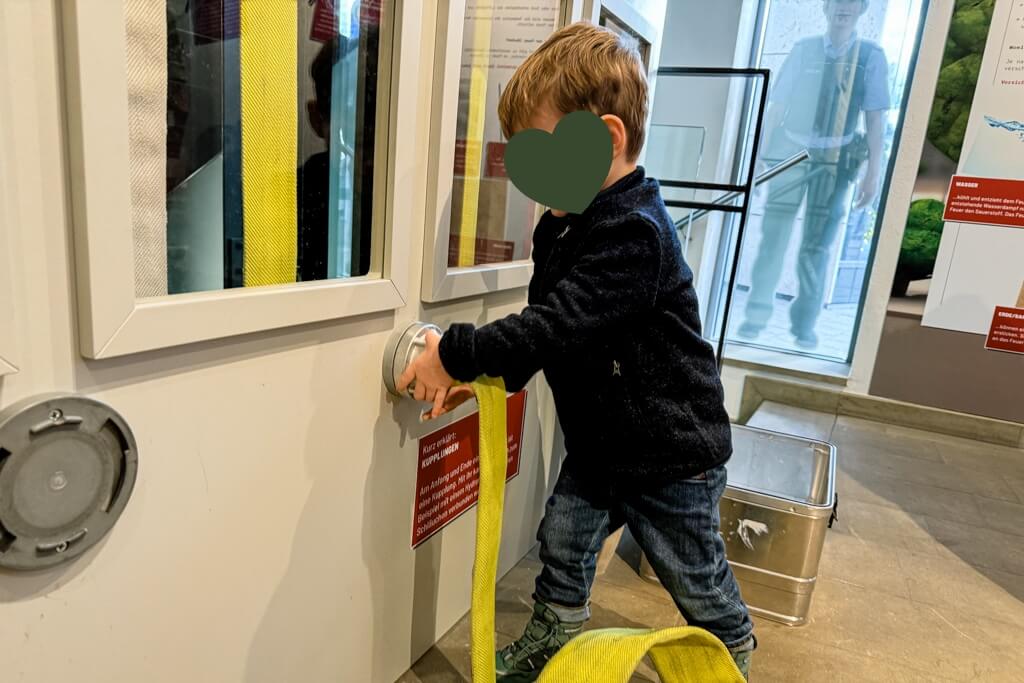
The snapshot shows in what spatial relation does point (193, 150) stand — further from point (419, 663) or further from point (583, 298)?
point (419, 663)

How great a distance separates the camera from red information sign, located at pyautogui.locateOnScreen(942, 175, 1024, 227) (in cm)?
255

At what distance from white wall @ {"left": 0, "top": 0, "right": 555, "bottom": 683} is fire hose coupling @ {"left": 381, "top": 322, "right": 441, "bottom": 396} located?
2 cm

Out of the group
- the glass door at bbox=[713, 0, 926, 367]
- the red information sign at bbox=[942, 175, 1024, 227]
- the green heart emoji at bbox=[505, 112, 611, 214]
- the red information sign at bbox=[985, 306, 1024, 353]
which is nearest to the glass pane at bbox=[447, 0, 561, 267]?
the green heart emoji at bbox=[505, 112, 611, 214]

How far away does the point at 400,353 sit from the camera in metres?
0.85

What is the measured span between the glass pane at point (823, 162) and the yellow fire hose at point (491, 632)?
2.57 meters

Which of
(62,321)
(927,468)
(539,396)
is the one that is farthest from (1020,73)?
(62,321)

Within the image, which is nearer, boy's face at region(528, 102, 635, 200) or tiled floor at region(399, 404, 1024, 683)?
boy's face at region(528, 102, 635, 200)

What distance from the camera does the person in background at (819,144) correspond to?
2.88m

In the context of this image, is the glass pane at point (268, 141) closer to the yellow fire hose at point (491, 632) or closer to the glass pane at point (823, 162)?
the yellow fire hose at point (491, 632)

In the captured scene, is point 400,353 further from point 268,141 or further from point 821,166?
point 821,166

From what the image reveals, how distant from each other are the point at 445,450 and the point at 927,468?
1981 mm

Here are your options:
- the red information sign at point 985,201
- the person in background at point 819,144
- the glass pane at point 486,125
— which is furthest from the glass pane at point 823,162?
the glass pane at point 486,125

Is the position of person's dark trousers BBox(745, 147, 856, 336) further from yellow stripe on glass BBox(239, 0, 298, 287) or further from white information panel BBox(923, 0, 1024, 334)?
yellow stripe on glass BBox(239, 0, 298, 287)

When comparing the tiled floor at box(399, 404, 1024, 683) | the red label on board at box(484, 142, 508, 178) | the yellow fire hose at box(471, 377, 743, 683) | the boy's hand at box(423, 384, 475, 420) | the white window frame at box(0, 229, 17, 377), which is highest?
the red label on board at box(484, 142, 508, 178)
